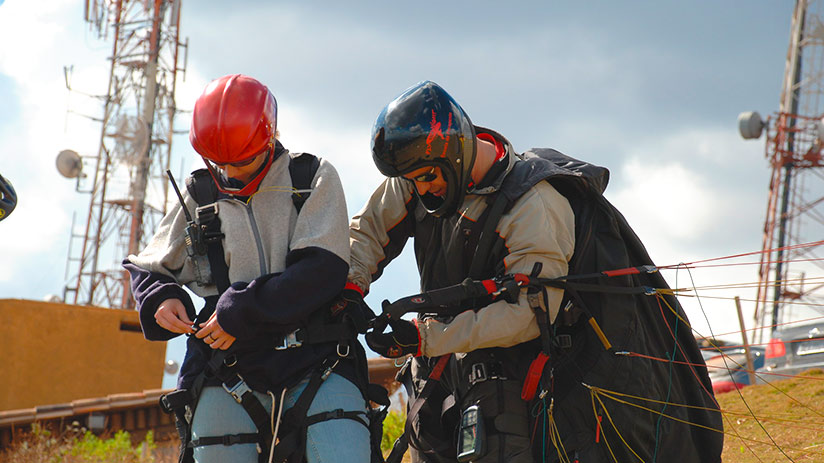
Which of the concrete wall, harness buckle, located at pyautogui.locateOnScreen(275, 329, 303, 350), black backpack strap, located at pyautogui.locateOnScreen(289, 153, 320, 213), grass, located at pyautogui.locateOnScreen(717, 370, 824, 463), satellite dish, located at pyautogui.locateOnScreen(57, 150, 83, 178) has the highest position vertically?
satellite dish, located at pyautogui.locateOnScreen(57, 150, 83, 178)

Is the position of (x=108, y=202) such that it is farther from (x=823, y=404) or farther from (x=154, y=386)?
(x=823, y=404)

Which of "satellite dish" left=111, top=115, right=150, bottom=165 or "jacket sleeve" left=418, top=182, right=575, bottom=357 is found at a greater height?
"satellite dish" left=111, top=115, right=150, bottom=165

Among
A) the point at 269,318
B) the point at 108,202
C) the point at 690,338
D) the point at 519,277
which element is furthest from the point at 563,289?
the point at 108,202

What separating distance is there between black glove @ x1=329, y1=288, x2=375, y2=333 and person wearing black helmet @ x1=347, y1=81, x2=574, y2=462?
0.09 metres

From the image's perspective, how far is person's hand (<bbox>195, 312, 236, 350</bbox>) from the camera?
125 inches

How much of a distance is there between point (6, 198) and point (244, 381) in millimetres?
1467

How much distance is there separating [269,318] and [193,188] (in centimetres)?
75

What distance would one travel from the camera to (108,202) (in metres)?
31.0

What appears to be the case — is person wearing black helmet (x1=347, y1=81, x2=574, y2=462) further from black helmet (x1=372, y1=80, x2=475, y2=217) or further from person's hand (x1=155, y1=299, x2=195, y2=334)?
person's hand (x1=155, y1=299, x2=195, y2=334)

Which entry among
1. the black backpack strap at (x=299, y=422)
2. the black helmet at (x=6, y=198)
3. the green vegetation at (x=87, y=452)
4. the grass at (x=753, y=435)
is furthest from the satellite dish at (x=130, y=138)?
the black backpack strap at (x=299, y=422)

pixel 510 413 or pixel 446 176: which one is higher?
pixel 446 176

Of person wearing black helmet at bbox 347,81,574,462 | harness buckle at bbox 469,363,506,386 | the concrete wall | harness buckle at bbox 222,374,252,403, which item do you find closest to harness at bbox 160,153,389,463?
harness buckle at bbox 222,374,252,403

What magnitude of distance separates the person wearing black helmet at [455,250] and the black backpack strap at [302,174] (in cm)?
29

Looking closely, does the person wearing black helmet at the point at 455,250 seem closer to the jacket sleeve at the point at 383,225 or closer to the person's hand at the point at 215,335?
the jacket sleeve at the point at 383,225
